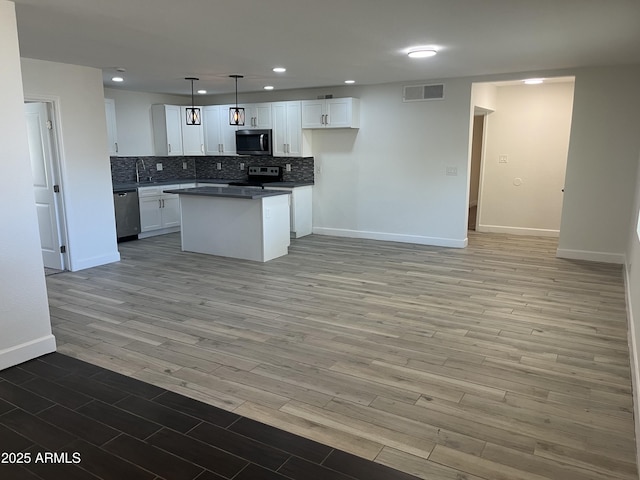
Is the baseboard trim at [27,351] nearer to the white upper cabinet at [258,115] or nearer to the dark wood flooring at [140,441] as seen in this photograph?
the dark wood flooring at [140,441]

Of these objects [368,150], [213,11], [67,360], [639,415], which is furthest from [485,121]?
[67,360]

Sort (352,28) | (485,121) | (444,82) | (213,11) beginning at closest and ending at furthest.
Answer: (213,11) < (352,28) < (444,82) < (485,121)

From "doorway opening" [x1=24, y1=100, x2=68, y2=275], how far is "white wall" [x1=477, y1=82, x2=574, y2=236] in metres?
6.80

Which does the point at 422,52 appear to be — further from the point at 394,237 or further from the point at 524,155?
the point at 524,155

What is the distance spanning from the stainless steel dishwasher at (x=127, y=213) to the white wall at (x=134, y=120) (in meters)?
1.02

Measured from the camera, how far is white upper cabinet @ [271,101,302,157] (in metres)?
7.87

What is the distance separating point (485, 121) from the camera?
26.7 ft

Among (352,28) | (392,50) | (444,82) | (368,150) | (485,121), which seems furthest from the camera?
(485,121)

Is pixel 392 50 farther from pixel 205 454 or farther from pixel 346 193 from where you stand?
pixel 205 454

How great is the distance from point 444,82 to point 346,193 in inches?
92.8

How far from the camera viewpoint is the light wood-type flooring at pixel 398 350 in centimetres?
242

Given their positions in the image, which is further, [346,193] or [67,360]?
[346,193]

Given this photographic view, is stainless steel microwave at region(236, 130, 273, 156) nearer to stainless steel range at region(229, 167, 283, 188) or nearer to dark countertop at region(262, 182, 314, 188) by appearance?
stainless steel range at region(229, 167, 283, 188)

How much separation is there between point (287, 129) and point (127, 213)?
3043 millimetres
